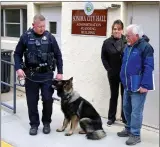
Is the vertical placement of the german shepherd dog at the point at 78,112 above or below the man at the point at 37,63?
below

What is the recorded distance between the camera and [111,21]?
19.4 feet

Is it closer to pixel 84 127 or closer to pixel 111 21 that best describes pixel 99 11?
pixel 111 21

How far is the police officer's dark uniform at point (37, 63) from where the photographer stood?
5074 millimetres

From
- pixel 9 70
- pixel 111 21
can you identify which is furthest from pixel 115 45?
pixel 9 70

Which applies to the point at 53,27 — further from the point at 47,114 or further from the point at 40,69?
the point at 47,114

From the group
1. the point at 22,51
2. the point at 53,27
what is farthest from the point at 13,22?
the point at 22,51

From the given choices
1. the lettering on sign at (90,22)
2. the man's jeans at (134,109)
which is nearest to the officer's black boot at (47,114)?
the man's jeans at (134,109)

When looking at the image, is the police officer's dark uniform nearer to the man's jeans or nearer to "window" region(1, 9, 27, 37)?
the man's jeans

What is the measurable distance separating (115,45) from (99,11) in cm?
99

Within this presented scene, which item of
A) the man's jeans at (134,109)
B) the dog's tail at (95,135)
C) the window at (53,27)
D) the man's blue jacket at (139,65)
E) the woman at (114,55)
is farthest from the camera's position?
the window at (53,27)

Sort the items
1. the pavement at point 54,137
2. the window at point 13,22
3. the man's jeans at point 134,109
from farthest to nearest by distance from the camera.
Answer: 1. the window at point 13,22
2. the pavement at point 54,137
3. the man's jeans at point 134,109

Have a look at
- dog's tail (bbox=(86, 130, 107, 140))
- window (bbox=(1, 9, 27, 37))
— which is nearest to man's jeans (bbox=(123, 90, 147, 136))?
dog's tail (bbox=(86, 130, 107, 140))

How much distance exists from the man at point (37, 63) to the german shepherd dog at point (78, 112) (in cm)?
17

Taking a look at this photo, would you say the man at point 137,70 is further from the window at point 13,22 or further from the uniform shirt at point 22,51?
the window at point 13,22
